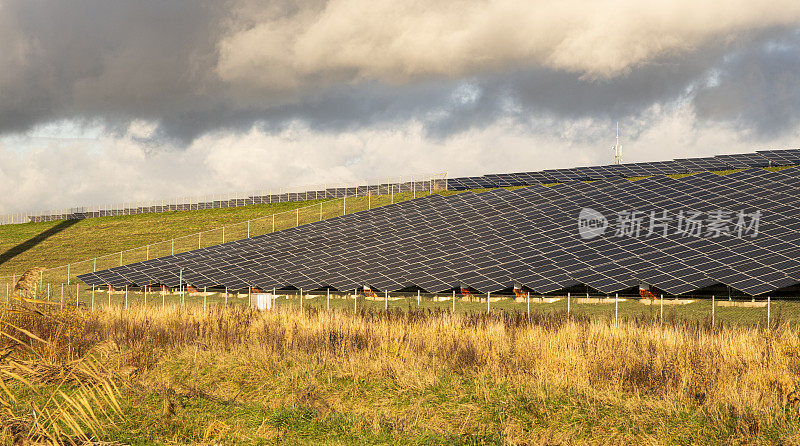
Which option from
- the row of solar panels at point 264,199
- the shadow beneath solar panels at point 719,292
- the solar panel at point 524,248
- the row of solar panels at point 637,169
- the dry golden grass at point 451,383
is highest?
the row of solar panels at point 637,169

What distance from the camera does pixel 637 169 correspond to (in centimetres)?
7088

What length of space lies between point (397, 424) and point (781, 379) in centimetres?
775

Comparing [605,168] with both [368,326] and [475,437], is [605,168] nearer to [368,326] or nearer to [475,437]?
[368,326]

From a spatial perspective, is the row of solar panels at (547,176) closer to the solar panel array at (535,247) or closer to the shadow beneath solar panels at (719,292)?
the solar panel array at (535,247)

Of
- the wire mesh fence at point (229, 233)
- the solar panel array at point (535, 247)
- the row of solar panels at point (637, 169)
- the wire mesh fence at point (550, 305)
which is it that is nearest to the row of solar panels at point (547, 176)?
the row of solar panels at point (637, 169)

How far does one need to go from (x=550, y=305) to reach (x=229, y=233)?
44.3 meters

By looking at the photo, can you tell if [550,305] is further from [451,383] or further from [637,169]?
[637,169]

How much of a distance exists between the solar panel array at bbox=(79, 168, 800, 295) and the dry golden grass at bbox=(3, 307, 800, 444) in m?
11.1

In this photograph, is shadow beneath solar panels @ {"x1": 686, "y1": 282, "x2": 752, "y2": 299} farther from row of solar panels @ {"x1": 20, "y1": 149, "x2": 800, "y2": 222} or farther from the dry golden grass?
row of solar panels @ {"x1": 20, "y1": 149, "x2": 800, "y2": 222}

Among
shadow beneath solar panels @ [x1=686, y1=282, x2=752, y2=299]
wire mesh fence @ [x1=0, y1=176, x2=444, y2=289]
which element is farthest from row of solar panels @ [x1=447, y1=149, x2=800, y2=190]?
shadow beneath solar panels @ [x1=686, y1=282, x2=752, y2=299]

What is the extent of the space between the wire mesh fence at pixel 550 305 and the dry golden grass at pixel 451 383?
4.70m

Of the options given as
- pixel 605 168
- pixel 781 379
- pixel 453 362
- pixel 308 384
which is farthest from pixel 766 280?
pixel 605 168

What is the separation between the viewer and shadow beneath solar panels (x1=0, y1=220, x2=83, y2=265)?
262 feet

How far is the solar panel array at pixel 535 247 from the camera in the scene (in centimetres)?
3178
